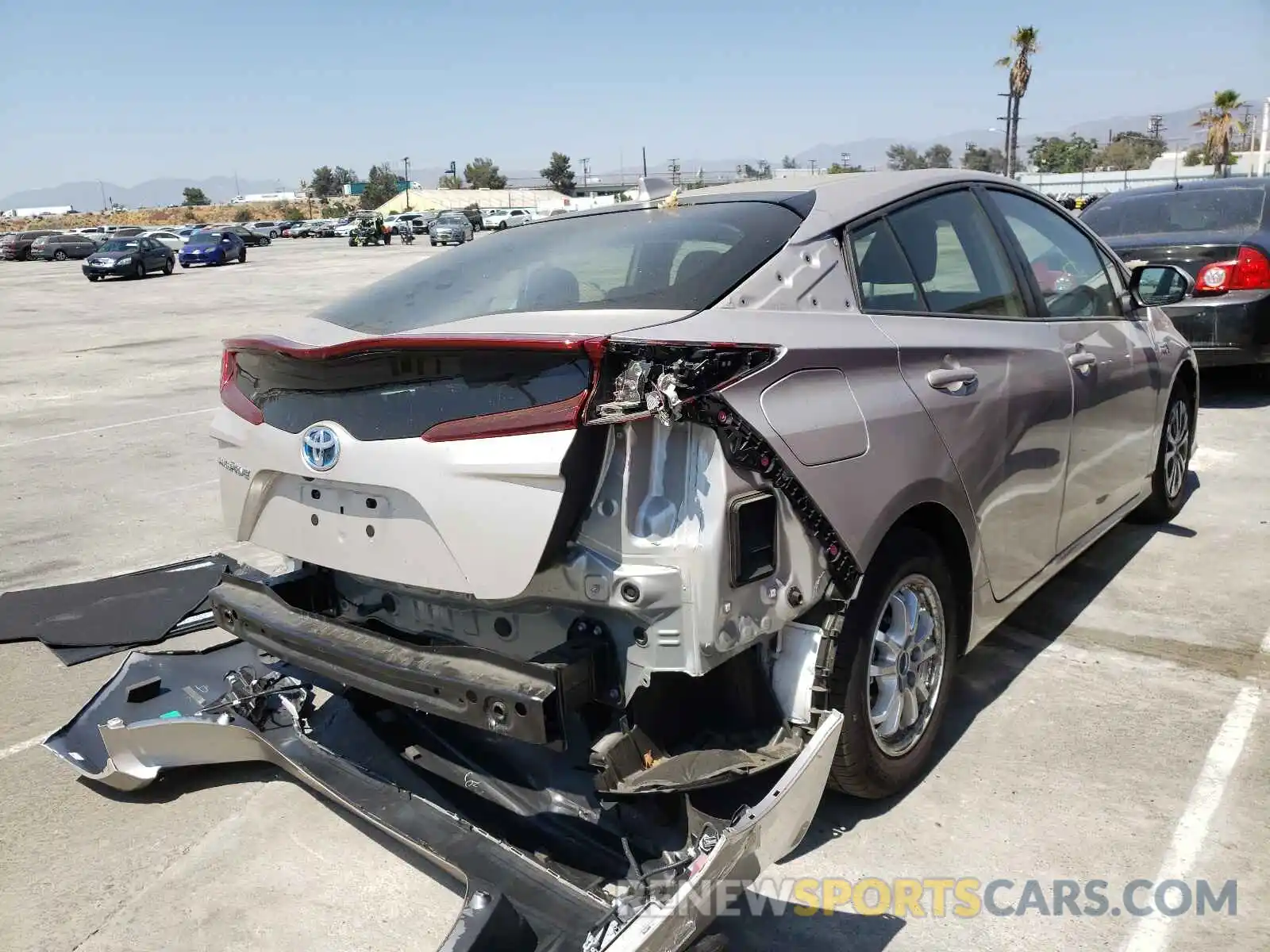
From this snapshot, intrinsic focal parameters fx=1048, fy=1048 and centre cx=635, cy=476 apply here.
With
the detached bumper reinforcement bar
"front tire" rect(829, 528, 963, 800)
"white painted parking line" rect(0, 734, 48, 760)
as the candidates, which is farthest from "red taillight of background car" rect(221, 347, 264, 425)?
"front tire" rect(829, 528, 963, 800)

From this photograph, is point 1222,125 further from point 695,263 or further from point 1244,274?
point 695,263

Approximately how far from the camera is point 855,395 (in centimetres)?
271

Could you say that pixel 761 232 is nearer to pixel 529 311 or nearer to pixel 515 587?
pixel 529 311

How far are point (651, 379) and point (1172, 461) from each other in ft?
13.7

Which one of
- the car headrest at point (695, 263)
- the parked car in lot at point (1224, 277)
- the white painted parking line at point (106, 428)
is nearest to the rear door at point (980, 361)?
the car headrest at point (695, 263)

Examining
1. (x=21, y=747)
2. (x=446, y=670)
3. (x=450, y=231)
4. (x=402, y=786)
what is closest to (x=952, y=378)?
(x=446, y=670)

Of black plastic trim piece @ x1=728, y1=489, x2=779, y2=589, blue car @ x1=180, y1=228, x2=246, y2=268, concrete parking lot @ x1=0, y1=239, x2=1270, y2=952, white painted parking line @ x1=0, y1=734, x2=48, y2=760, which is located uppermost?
blue car @ x1=180, y1=228, x2=246, y2=268

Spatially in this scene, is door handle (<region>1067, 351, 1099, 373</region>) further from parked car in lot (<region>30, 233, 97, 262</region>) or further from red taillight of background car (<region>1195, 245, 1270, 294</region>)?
parked car in lot (<region>30, 233, 97, 262</region>)

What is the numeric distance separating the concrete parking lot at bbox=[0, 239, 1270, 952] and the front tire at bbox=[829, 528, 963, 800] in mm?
178

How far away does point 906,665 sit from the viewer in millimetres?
3096

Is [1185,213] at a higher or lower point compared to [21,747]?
higher

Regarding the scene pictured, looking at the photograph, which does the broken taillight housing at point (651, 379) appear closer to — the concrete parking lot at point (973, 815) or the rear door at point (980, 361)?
the rear door at point (980, 361)

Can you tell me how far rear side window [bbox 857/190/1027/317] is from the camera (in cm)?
327

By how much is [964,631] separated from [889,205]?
1385 millimetres
